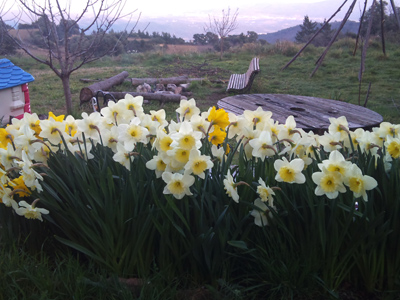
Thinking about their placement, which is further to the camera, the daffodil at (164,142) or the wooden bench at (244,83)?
the wooden bench at (244,83)

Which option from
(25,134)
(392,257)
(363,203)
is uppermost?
(25,134)

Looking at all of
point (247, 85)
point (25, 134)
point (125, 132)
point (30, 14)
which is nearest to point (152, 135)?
point (125, 132)

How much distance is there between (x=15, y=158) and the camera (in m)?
1.65

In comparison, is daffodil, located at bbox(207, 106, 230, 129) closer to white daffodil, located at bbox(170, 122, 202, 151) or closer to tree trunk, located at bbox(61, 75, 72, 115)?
white daffodil, located at bbox(170, 122, 202, 151)

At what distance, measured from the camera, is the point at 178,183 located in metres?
1.38

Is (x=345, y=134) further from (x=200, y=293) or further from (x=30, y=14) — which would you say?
(x=30, y=14)

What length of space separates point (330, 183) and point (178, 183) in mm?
540

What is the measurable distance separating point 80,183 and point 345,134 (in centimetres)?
119

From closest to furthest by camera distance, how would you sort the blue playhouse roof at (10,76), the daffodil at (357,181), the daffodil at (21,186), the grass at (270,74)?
1. the daffodil at (357,181)
2. the daffodil at (21,186)
3. the blue playhouse roof at (10,76)
4. the grass at (270,74)

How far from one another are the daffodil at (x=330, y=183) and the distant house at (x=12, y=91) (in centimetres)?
407

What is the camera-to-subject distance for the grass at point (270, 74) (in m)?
7.45

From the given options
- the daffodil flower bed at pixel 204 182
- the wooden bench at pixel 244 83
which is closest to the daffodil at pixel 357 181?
the daffodil flower bed at pixel 204 182

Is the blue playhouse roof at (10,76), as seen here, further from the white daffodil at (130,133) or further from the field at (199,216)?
the white daffodil at (130,133)

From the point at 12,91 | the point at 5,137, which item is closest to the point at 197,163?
the point at 5,137
